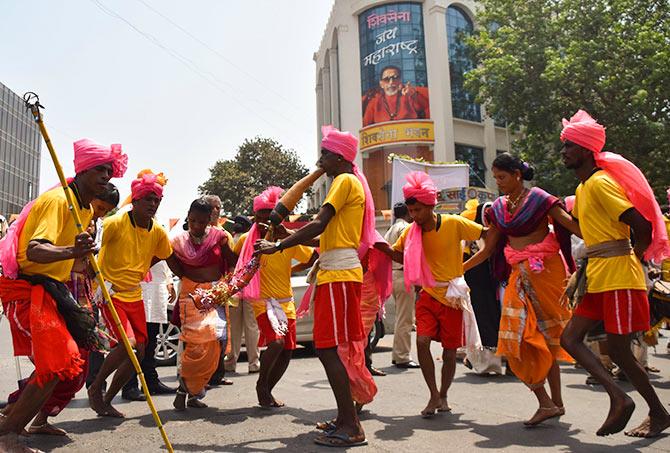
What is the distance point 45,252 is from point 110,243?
194 centimetres

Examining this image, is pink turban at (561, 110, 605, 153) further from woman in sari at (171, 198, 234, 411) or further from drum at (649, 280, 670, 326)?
woman in sari at (171, 198, 234, 411)

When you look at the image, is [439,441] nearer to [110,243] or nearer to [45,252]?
[45,252]

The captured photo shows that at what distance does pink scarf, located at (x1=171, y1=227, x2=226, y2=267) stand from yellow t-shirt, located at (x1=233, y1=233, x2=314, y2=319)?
0.35 m

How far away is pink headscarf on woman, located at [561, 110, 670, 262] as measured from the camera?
4.11m

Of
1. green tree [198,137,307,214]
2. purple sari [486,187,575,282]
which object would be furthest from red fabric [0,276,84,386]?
green tree [198,137,307,214]

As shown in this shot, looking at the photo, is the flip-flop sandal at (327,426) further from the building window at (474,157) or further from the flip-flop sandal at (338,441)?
the building window at (474,157)

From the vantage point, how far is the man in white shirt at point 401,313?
330 inches

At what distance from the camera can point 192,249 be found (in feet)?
19.2

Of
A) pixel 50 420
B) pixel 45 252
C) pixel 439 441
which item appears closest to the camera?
pixel 45 252

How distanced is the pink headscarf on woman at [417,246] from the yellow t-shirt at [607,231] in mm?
1461

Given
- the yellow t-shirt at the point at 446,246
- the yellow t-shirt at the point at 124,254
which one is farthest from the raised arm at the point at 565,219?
the yellow t-shirt at the point at 124,254

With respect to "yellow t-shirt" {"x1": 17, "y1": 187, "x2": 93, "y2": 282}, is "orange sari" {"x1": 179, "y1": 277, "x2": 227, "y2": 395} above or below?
below

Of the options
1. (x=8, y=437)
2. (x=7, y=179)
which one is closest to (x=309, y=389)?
(x=8, y=437)

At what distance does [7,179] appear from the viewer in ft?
232
